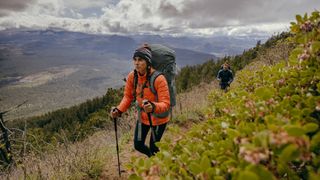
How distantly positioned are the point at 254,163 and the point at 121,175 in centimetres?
537

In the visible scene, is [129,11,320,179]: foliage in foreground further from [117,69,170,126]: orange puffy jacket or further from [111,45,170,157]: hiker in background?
[111,45,170,157]: hiker in background

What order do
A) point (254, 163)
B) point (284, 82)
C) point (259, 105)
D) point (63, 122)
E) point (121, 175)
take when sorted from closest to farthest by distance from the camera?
point (254, 163), point (259, 105), point (284, 82), point (121, 175), point (63, 122)

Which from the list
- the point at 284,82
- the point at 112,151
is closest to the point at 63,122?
the point at 112,151

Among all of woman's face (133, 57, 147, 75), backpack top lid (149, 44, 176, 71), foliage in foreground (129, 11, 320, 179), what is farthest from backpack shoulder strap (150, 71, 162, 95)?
foliage in foreground (129, 11, 320, 179)

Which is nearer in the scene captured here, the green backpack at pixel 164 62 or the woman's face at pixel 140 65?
the woman's face at pixel 140 65

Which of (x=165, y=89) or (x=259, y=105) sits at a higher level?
(x=259, y=105)

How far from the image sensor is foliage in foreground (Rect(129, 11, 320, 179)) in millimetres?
1111

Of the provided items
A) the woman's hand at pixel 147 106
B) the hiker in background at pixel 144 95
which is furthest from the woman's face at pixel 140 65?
the woman's hand at pixel 147 106

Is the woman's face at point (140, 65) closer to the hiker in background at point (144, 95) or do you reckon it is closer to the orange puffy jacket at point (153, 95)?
the hiker in background at point (144, 95)

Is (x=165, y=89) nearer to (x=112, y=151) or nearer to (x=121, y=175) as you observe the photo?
(x=121, y=175)

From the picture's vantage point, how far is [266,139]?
1162mm

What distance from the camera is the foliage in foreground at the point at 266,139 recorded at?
3.65ft

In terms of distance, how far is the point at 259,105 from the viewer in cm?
188

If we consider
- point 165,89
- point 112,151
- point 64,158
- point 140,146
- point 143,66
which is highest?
point 143,66
